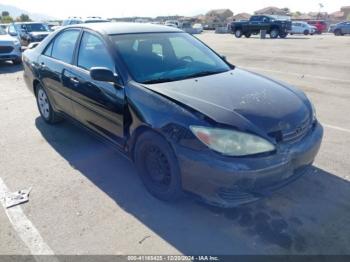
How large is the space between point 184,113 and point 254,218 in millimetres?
1143

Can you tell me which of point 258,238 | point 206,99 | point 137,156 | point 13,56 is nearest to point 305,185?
point 258,238

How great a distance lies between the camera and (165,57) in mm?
3725

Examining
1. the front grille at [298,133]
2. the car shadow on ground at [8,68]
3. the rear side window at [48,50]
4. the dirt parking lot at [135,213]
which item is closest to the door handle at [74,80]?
the dirt parking lot at [135,213]

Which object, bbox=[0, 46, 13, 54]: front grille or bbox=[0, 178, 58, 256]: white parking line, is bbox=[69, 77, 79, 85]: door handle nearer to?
bbox=[0, 178, 58, 256]: white parking line

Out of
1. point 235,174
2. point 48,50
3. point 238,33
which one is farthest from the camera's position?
point 238,33

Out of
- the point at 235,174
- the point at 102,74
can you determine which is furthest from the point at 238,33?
the point at 235,174

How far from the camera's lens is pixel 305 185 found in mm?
3363

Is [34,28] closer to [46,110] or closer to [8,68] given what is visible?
[8,68]

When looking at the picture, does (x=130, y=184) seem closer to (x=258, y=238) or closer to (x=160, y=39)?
(x=258, y=238)

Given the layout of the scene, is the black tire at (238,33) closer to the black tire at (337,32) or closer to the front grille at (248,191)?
the black tire at (337,32)

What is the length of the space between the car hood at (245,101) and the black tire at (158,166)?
440 millimetres

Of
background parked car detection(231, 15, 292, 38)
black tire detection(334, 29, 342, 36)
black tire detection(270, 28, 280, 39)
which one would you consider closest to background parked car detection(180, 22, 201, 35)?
background parked car detection(231, 15, 292, 38)

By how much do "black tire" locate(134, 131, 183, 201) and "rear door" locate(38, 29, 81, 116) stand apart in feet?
5.36

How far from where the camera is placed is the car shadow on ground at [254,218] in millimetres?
2561
